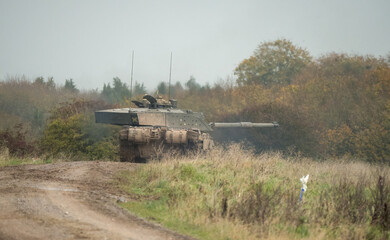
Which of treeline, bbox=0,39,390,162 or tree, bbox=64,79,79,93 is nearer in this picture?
treeline, bbox=0,39,390,162

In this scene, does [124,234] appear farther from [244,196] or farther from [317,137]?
[317,137]

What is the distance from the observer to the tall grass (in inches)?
341

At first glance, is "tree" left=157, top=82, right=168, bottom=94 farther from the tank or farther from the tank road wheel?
the tank road wheel

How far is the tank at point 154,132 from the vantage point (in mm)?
17328

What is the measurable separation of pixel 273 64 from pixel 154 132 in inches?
1309

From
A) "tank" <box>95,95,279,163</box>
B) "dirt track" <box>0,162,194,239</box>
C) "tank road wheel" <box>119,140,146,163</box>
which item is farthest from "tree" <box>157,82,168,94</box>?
"dirt track" <box>0,162,194,239</box>

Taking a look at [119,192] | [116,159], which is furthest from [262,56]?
[119,192]

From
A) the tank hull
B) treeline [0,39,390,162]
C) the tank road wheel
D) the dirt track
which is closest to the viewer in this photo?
the dirt track

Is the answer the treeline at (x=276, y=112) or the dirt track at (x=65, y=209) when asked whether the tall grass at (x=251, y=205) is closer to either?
the dirt track at (x=65, y=209)

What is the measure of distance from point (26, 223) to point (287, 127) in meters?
23.2

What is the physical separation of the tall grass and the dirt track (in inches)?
19.9

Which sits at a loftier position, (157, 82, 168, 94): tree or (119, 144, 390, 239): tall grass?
(157, 82, 168, 94): tree

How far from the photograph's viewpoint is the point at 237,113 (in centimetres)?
3350

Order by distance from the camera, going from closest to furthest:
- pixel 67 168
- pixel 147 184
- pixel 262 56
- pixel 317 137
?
pixel 147 184, pixel 67 168, pixel 317 137, pixel 262 56
